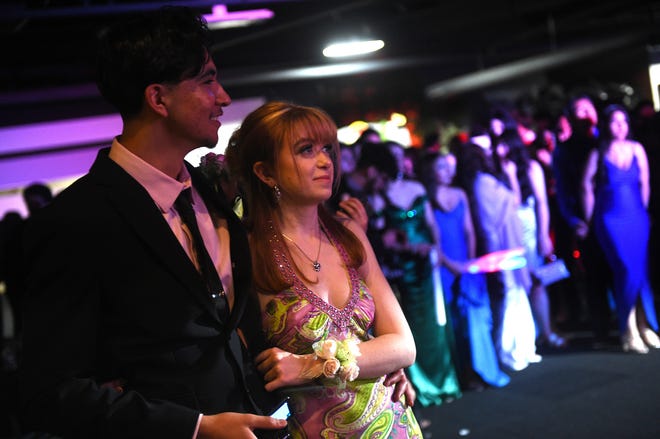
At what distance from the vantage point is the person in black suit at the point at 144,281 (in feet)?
4.41

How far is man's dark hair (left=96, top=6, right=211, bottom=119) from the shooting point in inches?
60.6

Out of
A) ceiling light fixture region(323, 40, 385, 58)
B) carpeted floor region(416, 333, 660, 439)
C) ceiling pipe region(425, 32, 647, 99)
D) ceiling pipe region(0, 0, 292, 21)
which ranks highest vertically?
ceiling pipe region(425, 32, 647, 99)

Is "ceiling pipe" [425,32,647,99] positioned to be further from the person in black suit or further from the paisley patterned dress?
the person in black suit

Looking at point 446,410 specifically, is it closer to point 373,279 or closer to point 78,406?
point 373,279

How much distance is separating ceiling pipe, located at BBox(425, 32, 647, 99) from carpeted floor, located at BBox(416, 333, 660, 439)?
764cm

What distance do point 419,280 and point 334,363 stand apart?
3451 millimetres

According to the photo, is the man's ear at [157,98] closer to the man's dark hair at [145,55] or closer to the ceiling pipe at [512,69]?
the man's dark hair at [145,55]

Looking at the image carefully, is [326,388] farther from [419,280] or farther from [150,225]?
[419,280]

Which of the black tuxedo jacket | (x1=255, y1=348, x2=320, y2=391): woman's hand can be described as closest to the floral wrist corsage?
(x1=255, y1=348, x2=320, y2=391): woman's hand

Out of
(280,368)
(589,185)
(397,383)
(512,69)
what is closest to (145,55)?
(280,368)

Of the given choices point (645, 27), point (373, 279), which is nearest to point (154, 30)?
point (373, 279)

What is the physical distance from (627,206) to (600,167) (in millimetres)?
352

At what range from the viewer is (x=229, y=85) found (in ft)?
34.4

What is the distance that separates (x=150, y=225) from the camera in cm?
146
